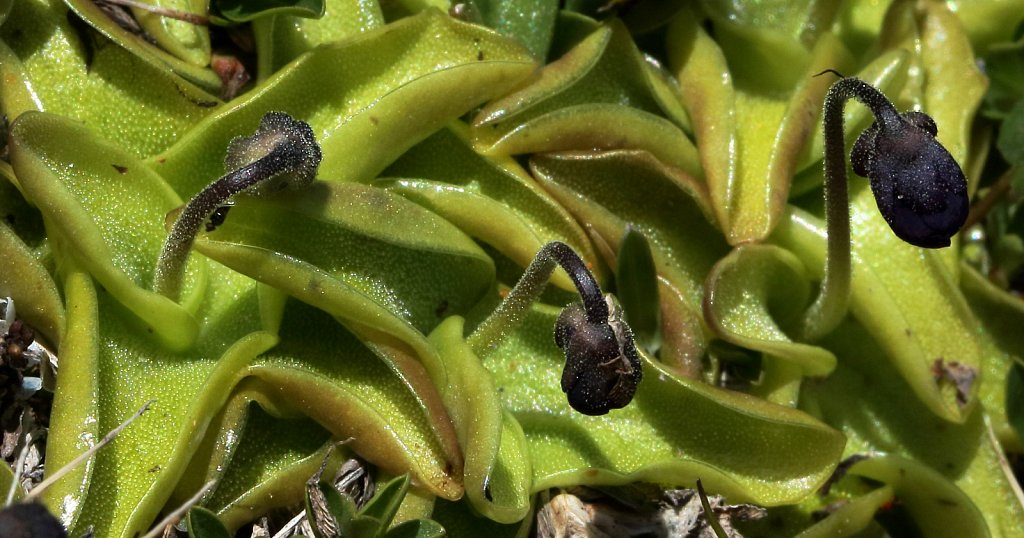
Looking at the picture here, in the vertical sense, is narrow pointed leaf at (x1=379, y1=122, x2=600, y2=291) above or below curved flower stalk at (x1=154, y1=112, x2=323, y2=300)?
below

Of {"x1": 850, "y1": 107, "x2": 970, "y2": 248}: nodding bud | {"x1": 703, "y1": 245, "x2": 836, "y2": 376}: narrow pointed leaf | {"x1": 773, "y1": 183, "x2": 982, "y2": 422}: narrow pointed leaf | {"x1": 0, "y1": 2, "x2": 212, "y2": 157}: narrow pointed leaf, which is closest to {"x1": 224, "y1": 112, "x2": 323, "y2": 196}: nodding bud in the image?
{"x1": 0, "y1": 2, "x2": 212, "y2": 157}: narrow pointed leaf

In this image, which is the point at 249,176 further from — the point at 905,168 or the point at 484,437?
the point at 905,168

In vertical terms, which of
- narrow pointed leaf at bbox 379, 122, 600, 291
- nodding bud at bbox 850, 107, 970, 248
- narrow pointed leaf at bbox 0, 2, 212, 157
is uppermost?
nodding bud at bbox 850, 107, 970, 248

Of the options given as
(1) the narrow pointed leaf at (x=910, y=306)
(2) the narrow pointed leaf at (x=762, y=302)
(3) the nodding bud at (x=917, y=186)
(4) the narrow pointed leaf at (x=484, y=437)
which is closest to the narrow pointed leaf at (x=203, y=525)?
(4) the narrow pointed leaf at (x=484, y=437)

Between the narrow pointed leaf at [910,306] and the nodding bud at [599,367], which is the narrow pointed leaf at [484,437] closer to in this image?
the nodding bud at [599,367]

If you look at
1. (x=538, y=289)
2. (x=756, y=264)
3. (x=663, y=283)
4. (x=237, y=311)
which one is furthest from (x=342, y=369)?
(x=756, y=264)

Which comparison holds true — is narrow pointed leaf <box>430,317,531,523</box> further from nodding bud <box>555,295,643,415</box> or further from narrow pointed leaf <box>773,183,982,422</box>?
narrow pointed leaf <box>773,183,982,422</box>

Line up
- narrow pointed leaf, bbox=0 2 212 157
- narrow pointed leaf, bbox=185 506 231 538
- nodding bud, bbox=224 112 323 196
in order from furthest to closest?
narrow pointed leaf, bbox=0 2 212 157, nodding bud, bbox=224 112 323 196, narrow pointed leaf, bbox=185 506 231 538
